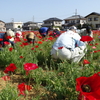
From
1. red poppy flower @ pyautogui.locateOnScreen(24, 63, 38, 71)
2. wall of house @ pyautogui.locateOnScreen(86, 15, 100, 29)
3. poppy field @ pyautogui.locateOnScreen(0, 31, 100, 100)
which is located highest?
wall of house @ pyautogui.locateOnScreen(86, 15, 100, 29)

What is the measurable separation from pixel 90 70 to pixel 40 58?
2.15 metres

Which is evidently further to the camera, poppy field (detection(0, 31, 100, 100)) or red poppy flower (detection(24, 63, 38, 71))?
red poppy flower (detection(24, 63, 38, 71))

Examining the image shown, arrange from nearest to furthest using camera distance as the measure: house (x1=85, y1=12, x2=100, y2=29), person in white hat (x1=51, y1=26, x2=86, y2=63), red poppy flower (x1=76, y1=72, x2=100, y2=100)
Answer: red poppy flower (x1=76, y1=72, x2=100, y2=100), person in white hat (x1=51, y1=26, x2=86, y2=63), house (x1=85, y1=12, x2=100, y2=29)

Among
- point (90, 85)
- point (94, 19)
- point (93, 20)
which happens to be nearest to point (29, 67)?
point (90, 85)

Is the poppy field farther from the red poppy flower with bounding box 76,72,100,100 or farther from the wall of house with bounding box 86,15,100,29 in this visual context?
the wall of house with bounding box 86,15,100,29

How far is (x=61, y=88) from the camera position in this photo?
2021 mm

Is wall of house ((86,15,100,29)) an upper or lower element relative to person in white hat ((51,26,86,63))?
upper

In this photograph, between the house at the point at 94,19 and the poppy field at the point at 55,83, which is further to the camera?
the house at the point at 94,19

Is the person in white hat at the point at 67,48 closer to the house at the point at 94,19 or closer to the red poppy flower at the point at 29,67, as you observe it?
the red poppy flower at the point at 29,67

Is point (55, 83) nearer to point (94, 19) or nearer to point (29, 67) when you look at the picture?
point (29, 67)

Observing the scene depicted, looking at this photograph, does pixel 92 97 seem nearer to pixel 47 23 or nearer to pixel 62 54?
pixel 62 54

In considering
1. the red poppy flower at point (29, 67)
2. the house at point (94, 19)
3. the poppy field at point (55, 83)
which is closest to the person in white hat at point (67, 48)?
the poppy field at point (55, 83)

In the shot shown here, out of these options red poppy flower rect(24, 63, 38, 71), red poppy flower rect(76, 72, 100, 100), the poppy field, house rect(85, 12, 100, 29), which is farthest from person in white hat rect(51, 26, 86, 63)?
house rect(85, 12, 100, 29)

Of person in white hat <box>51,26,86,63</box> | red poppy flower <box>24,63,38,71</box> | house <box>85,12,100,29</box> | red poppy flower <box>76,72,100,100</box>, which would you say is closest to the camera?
red poppy flower <box>76,72,100,100</box>
